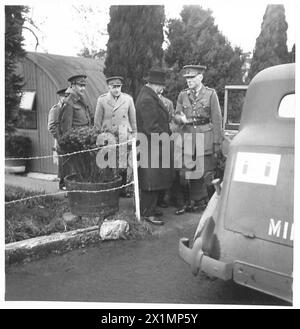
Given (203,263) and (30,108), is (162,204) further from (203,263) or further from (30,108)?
(30,108)

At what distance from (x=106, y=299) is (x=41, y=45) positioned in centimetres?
326

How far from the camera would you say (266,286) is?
278 centimetres

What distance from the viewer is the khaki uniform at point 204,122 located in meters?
5.55

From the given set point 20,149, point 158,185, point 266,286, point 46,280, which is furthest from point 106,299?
point 20,149

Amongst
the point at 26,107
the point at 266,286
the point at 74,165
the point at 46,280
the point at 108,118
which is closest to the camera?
the point at 266,286

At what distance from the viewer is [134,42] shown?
6.13m

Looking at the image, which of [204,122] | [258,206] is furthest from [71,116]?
[258,206]

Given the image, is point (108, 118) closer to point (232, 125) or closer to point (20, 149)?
point (232, 125)

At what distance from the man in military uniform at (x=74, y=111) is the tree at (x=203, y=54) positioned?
4.25 feet

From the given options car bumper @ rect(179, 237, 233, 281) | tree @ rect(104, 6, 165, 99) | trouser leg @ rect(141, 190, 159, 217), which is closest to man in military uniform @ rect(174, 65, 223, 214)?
trouser leg @ rect(141, 190, 159, 217)

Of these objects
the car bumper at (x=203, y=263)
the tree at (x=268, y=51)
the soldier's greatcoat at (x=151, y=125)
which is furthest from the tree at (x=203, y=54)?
the car bumper at (x=203, y=263)

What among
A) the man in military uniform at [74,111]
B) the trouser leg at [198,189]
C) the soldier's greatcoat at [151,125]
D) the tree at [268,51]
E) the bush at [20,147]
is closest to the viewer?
the tree at [268,51]

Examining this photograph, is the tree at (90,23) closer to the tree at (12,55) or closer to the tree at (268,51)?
the tree at (12,55)

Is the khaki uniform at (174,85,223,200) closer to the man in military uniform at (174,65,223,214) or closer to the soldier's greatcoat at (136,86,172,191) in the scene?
the man in military uniform at (174,65,223,214)
